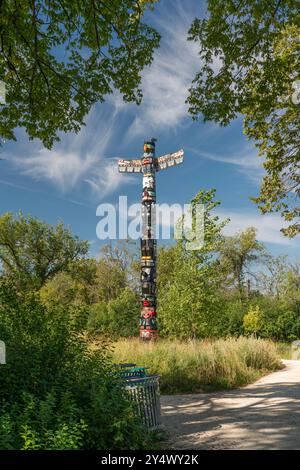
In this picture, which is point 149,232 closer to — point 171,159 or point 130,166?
point 171,159

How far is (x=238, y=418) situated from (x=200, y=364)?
4.77 meters

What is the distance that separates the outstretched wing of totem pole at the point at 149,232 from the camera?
18172mm

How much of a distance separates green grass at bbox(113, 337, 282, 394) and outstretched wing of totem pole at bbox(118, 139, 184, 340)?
2.95 meters

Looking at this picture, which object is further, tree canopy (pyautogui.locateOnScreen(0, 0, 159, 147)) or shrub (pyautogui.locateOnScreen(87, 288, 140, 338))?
shrub (pyautogui.locateOnScreen(87, 288, 140, 338))

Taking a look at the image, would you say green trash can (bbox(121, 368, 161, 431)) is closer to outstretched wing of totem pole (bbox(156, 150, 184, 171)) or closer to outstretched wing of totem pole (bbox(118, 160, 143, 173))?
outstretched wing of totem pole (bbox(156, 150, 184, 171))

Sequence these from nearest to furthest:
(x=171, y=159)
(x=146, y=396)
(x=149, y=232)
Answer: (x=146, y=396), (x=149, y=232), (x=171, y=159)

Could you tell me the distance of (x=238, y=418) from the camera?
817cm

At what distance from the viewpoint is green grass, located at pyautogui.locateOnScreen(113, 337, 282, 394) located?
1213cm

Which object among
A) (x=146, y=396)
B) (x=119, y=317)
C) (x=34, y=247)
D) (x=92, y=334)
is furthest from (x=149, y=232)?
(x=34, y=247)

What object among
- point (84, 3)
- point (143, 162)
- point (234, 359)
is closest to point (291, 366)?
point (234, 359)

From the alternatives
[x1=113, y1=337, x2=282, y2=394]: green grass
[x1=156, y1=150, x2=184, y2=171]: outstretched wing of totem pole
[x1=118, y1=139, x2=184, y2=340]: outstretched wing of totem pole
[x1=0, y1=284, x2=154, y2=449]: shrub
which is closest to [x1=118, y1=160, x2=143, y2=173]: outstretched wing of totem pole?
[x1=118, y1=139, x2=184, y2=340]: outstretched wing of totem pole

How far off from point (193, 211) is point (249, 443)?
49.3 ft
